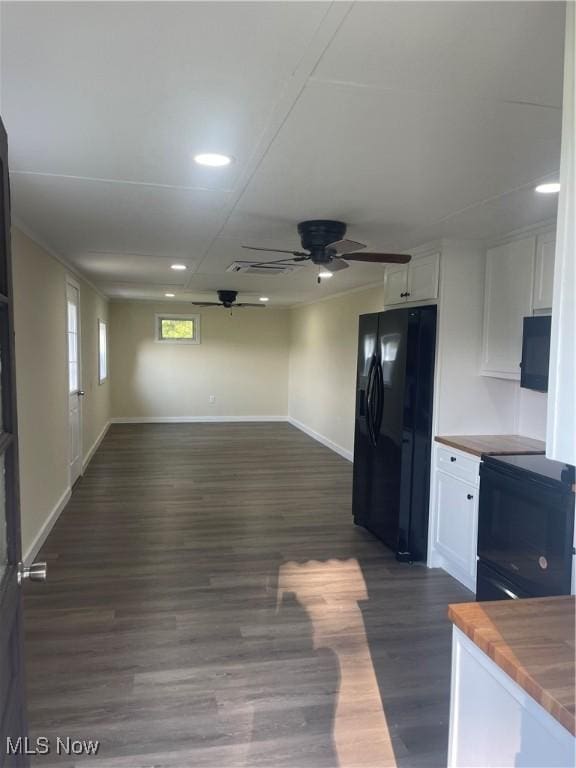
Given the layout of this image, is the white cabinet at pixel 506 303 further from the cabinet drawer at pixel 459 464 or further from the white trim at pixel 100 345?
the white trim at pixel 100 345

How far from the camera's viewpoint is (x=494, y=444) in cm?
339

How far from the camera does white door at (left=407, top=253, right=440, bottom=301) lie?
3.71 m

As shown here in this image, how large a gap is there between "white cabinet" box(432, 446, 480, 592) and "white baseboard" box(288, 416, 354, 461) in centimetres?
324

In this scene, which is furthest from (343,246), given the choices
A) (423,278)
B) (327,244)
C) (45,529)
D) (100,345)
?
(100,345)

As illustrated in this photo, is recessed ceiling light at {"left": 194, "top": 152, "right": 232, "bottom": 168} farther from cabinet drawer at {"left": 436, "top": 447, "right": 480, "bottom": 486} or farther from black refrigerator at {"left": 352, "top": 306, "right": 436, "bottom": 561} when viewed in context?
cabinet drawer at {"left": 436, "top": 447, "right": 480, "bottom": 486}

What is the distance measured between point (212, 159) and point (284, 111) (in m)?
0.55

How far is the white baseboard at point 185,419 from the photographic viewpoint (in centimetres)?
977

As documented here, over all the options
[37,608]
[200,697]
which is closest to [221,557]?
[37,608]

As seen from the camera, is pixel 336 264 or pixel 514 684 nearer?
pixel 514 684

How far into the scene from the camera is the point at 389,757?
1.97m

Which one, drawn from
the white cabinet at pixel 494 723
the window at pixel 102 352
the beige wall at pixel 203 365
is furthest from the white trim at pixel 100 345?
the white cabinet at pixel 494 723

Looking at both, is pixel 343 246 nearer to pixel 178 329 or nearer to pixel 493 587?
pixel 493 587

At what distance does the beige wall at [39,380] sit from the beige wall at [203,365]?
4.76 meters

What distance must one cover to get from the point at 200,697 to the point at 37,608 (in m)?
1.29
